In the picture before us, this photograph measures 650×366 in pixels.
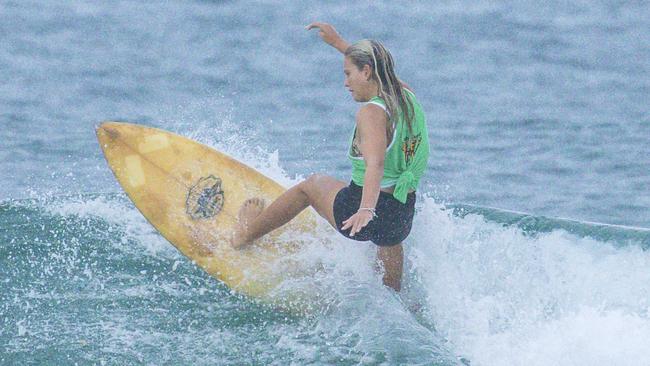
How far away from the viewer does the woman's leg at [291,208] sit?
8.18 meters

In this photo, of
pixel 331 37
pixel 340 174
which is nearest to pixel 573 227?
pixel 331 37

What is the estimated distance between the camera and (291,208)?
27.5 feet

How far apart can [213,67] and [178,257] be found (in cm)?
779

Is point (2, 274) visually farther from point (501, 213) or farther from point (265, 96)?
point (265, 96)

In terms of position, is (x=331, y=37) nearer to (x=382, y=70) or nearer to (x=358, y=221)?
(x=382, y=70)

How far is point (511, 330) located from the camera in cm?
819

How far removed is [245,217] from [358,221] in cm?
175

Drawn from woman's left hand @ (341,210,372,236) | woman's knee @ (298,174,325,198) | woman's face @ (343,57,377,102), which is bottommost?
woman's left hand @ (341,210,372,236)

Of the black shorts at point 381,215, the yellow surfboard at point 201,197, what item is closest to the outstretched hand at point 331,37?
the black shorts at point 381,215

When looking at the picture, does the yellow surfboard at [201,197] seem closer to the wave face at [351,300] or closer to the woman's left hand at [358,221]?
the wave face at [351,300]

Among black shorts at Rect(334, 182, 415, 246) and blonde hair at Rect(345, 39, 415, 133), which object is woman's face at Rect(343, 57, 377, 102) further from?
black shorts at Rect(334, 182, 415, 246)

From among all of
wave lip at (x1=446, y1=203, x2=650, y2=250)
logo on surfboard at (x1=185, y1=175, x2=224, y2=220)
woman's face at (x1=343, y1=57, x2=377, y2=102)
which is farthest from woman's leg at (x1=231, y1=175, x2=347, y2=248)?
wave lip at (x1=446, y1=203, x2=650, y2=250)

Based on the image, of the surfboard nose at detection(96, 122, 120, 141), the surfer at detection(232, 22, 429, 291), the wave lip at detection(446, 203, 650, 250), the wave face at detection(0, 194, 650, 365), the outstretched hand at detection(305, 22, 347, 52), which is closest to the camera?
the surfer at detection(232, 22, 429, 291)

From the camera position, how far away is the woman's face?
25.0 ft
